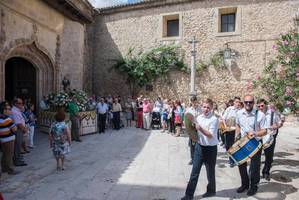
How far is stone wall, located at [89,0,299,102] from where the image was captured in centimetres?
1579

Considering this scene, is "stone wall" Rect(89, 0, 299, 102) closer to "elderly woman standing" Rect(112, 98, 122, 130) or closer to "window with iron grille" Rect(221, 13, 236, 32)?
"window with iron grille" Rect(221, 13, 236, 32)

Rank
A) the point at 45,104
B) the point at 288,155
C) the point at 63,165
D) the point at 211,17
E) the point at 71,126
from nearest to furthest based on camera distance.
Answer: the point at 63,165, the point at 288,155, the point at 71,126, the point at 45,104, the point at 211,17

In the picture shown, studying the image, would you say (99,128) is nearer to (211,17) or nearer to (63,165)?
(63,165)

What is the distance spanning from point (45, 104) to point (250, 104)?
923 cm

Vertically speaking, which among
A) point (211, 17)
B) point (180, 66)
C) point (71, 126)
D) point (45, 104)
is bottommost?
point (71, 126)

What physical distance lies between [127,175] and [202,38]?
12.9 meters

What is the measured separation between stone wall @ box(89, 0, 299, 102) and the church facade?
54 millimetres

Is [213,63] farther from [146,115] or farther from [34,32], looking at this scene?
[34,32]

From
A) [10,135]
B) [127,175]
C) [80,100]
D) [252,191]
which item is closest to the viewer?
[252,191]

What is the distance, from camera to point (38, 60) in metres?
11.8

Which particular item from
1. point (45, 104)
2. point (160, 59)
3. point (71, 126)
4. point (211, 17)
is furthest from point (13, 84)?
point (211, 17)

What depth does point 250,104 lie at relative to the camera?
193 inches

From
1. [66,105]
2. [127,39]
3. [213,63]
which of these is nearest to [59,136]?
[66,105]

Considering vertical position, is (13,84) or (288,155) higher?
(13,84)
